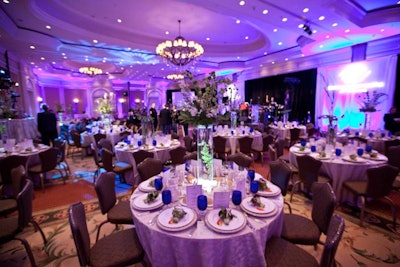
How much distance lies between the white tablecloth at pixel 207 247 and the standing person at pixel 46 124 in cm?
724

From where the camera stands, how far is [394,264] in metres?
2.22

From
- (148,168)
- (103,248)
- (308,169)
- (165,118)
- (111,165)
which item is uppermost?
(165,118)

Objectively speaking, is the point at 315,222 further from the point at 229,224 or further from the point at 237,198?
the point at 229,224

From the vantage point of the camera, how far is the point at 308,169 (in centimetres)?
325

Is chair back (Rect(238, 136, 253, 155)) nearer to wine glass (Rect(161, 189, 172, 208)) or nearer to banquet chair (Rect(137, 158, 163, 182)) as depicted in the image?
banquet chair (Rect(137, 158, 163, 182))

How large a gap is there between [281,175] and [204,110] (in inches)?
55.7

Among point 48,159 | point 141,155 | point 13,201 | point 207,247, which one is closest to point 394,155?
point 207,247

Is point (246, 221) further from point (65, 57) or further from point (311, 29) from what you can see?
point (65, 57)

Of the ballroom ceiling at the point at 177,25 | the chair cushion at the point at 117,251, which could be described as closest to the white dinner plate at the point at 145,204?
the chair cushion at the point at 117,251

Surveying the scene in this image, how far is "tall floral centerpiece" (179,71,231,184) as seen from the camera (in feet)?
7.21

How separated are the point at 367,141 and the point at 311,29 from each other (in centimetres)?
352

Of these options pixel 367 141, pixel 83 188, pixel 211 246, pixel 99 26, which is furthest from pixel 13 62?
pixel 367 141

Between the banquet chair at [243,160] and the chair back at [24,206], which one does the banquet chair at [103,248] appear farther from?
the banquet chair at [243,160]

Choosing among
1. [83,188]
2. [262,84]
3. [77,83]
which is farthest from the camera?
[77,83]
